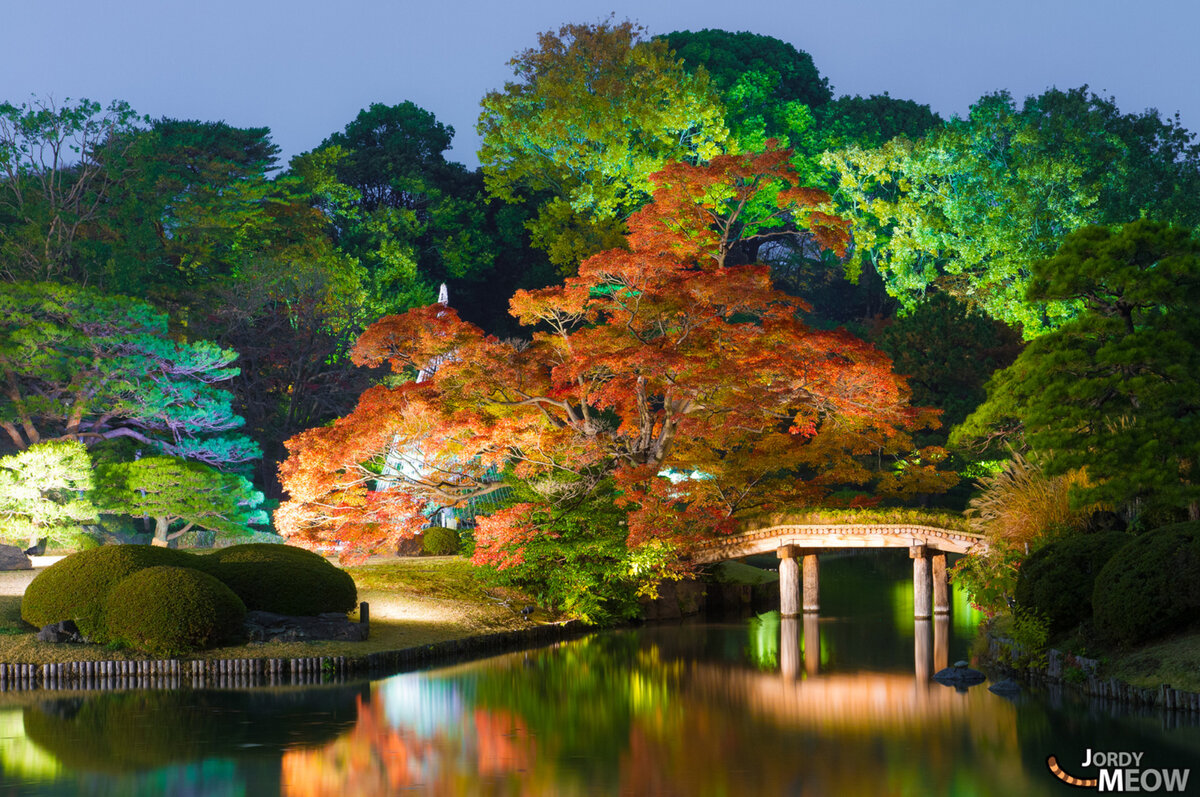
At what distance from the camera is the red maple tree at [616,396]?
2008 centimetres

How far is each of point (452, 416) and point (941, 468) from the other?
14.6m

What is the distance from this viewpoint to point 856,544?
851 inches

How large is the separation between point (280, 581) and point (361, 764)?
714 centimetres

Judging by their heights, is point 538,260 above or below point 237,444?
above

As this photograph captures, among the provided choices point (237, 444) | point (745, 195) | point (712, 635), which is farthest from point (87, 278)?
point (712, 635)

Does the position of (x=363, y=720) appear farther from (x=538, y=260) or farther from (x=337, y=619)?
(x=538, y=260)

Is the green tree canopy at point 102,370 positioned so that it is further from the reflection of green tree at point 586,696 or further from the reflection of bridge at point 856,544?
the reflection of green tree at point 586,696

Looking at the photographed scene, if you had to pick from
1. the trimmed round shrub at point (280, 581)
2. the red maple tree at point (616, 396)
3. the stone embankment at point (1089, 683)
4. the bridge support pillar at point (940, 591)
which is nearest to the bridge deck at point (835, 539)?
the red maple tree at point (616, 396)

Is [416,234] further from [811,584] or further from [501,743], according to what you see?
[501,743]

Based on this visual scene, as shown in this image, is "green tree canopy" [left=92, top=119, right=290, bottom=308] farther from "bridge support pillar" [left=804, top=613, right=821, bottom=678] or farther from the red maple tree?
"bridge support pillar" [left=804, top=613, right=821, bottom=678]

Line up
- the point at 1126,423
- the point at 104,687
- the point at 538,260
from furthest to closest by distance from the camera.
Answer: the point at 538,260 → the point at 1126,423 → the point at 104,687

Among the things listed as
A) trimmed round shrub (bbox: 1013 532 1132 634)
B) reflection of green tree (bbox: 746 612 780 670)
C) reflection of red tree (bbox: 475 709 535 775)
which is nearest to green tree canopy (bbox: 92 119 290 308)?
reflection of green tree (bbox: 746 612 780 670)

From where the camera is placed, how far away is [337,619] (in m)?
16.8

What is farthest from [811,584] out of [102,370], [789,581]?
[102,370]
